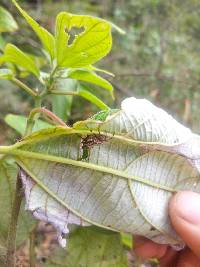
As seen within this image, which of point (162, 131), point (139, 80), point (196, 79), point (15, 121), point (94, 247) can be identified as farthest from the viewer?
point (196, 79)

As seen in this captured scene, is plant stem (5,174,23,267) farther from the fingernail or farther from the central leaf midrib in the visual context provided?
the fingernail

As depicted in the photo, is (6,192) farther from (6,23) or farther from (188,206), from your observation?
(6,23)

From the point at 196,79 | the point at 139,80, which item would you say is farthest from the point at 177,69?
the point at 139,80

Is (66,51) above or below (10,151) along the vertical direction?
above

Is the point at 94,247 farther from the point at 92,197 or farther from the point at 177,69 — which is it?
the point at 177,69

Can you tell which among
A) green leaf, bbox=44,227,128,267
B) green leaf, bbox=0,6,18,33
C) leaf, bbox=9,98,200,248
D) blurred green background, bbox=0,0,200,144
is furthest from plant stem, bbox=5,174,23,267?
blurred green background, bbox=0,0,200,144

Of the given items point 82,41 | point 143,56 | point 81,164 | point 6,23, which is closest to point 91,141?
point 81,164
